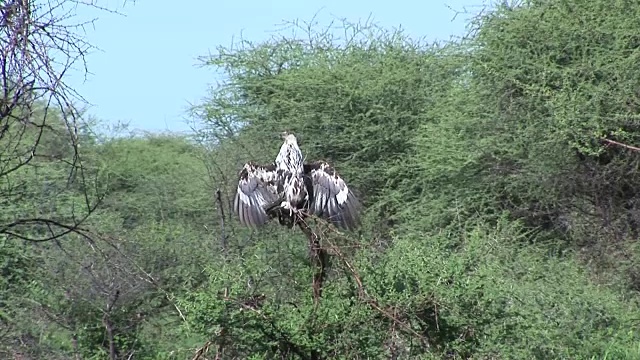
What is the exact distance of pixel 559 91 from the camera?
15.1 meters

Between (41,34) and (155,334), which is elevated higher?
(41,34)

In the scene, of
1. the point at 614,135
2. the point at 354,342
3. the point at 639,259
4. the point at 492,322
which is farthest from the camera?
the point at 614,135

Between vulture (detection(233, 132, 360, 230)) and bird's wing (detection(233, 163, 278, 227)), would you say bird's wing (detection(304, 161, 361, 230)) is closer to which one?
vulture (detection(233, 132, 360, 230))

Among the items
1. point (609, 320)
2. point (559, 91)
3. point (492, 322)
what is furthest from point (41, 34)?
point (559, 91)

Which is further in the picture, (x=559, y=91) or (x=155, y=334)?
(x=559, y=91)

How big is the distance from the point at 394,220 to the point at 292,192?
951 centimetres

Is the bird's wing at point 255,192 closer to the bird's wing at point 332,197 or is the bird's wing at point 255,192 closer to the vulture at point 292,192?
the vulture at point 292,192

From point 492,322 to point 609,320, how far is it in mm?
3458

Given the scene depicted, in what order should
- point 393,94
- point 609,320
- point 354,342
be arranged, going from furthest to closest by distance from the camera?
point 393,94
point 609,320
point 354,342

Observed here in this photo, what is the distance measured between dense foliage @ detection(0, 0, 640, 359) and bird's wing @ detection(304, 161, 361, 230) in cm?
33

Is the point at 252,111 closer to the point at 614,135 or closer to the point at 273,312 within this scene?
the point at 614,135

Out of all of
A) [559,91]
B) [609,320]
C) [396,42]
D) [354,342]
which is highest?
[396,42]

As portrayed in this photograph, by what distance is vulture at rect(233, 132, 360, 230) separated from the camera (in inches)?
310

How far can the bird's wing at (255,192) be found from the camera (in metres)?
8.14
